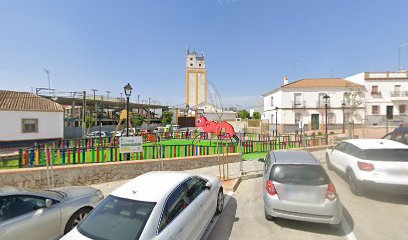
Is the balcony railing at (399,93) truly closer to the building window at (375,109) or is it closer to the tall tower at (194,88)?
the building window at (375,109)

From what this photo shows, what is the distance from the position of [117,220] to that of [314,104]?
38304 mm

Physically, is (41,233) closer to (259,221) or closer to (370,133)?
(259,221)

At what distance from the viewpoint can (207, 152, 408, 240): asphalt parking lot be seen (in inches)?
172

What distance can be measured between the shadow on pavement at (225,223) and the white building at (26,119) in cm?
2227

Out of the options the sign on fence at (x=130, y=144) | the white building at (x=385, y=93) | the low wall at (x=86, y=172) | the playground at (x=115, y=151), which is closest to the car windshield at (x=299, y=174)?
the playground at (x=115, y=151)

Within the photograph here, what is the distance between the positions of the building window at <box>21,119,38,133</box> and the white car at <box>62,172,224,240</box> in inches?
870

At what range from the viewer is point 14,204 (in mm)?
3682

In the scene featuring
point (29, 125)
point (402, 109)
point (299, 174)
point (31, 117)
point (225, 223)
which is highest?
point (402, 109)

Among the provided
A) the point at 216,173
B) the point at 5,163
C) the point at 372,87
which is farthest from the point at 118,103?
the point at 372,87

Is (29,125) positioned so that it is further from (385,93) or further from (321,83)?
(385,93)

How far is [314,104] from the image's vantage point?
35312 millimetres

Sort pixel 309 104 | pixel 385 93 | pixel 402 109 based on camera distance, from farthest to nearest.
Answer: pixel 309 104
pixel 385 93
pixel 402 109

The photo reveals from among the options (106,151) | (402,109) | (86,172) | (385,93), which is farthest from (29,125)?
(402,109)

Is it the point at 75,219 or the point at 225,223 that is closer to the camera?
the point at 75,219
